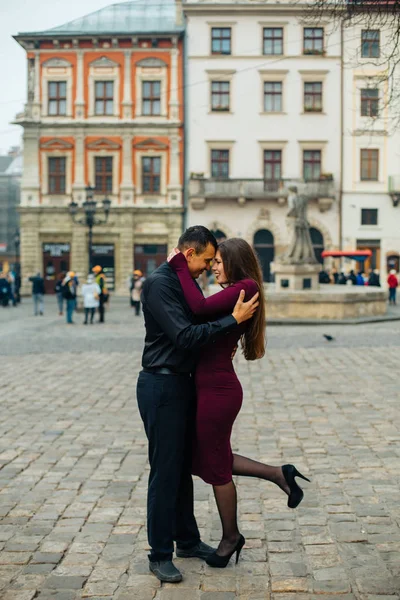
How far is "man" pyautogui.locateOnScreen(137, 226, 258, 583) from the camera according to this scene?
14.3 ft

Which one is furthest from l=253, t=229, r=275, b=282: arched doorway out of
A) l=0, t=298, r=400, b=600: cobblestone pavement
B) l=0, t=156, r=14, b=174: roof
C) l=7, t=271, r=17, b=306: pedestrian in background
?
l=0, t=156, r=14, b=174: roof

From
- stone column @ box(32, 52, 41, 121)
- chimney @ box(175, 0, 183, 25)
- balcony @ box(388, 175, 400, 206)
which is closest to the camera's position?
balcony @ box(388, 175, 400, 206)

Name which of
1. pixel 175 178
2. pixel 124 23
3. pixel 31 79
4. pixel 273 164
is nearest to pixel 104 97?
pixel 31 79

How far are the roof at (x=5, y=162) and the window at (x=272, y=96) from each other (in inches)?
2609

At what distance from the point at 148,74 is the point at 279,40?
7.32 meters

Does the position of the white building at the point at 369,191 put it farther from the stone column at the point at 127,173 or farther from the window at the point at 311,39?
the stone column at the point at 127,173

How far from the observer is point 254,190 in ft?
150

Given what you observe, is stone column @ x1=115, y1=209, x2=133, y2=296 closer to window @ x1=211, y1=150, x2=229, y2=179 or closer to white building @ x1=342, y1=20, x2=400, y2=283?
window @ x1=211, y1=150, x2=229, y2=179

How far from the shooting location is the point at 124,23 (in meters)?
47.8

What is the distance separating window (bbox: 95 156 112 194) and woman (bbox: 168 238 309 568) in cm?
4289

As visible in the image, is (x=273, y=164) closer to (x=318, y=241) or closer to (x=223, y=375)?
(x=318, y=241)

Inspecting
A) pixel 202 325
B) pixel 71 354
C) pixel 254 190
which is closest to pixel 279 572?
pixel 202 325

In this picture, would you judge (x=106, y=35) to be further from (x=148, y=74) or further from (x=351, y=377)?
(x=351, y=377)

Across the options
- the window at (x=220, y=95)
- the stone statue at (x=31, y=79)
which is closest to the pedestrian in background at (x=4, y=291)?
the stone statue at (x=31, y=79)
